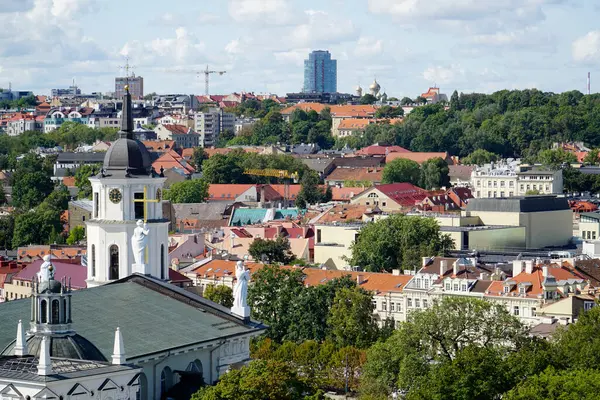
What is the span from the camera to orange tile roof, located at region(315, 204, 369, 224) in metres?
111

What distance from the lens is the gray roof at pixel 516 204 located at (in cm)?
10594

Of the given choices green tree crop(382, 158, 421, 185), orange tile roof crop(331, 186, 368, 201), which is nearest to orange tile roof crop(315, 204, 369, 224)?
orange tile roof crop(331, 186, 368, 201)

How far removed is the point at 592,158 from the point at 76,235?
227 ft

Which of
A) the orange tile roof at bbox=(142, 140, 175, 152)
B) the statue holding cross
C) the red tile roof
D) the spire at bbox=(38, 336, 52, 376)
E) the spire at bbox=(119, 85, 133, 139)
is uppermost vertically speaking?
the spire at bbox=(119, 85, 133, 139)

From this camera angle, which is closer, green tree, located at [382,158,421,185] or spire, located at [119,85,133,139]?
spire, located at [119,85,133,139]

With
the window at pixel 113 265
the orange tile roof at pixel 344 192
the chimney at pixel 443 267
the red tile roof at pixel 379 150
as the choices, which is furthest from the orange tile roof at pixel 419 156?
the window at pixel 113 265

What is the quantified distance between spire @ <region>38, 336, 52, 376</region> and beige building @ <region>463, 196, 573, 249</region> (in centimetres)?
6874

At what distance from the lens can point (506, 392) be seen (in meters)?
49.8

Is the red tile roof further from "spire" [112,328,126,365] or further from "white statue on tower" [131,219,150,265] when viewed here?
"spire" [112,328,126,365]

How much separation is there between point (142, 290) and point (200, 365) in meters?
3.20

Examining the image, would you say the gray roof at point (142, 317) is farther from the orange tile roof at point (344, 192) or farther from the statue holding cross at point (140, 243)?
the orange tile roof at point (344, 192)

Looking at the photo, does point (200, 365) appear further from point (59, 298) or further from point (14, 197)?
point (14, 197)

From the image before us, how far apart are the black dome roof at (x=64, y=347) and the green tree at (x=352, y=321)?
2676cm

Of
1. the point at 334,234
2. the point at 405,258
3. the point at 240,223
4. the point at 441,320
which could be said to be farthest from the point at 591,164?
the point at 441,320
